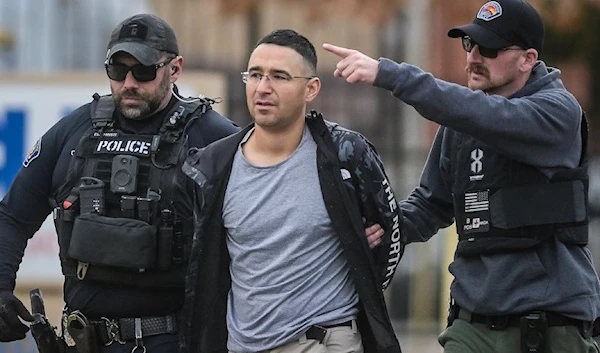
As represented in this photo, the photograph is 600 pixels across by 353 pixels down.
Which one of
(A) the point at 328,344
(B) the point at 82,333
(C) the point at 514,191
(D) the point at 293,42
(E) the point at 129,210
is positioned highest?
(D) the point at 293,42

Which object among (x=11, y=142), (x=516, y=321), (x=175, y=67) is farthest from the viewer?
(x=11, y=142)

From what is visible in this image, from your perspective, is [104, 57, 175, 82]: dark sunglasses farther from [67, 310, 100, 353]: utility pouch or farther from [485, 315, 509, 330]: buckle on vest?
[485, 315, 509, 330]: buckle on vest

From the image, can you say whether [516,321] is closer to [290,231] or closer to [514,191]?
[514,191]

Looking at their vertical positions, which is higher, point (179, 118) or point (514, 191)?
point (179, 118)

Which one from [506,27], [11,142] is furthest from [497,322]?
[11,142]

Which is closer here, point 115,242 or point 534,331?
point 534,331

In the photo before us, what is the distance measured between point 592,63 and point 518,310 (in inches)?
689

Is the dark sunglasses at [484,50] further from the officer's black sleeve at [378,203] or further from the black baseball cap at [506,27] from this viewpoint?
the officer's black sleeve at [378,203]

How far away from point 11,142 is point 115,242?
517 centimetres

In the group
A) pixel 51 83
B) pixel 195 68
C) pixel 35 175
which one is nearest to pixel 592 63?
pixel 195 68

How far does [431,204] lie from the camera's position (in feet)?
19.0

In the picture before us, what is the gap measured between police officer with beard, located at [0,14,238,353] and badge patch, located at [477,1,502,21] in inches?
50.1

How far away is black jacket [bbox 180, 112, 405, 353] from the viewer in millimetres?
5168

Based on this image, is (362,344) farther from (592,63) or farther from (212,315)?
(592,63)
